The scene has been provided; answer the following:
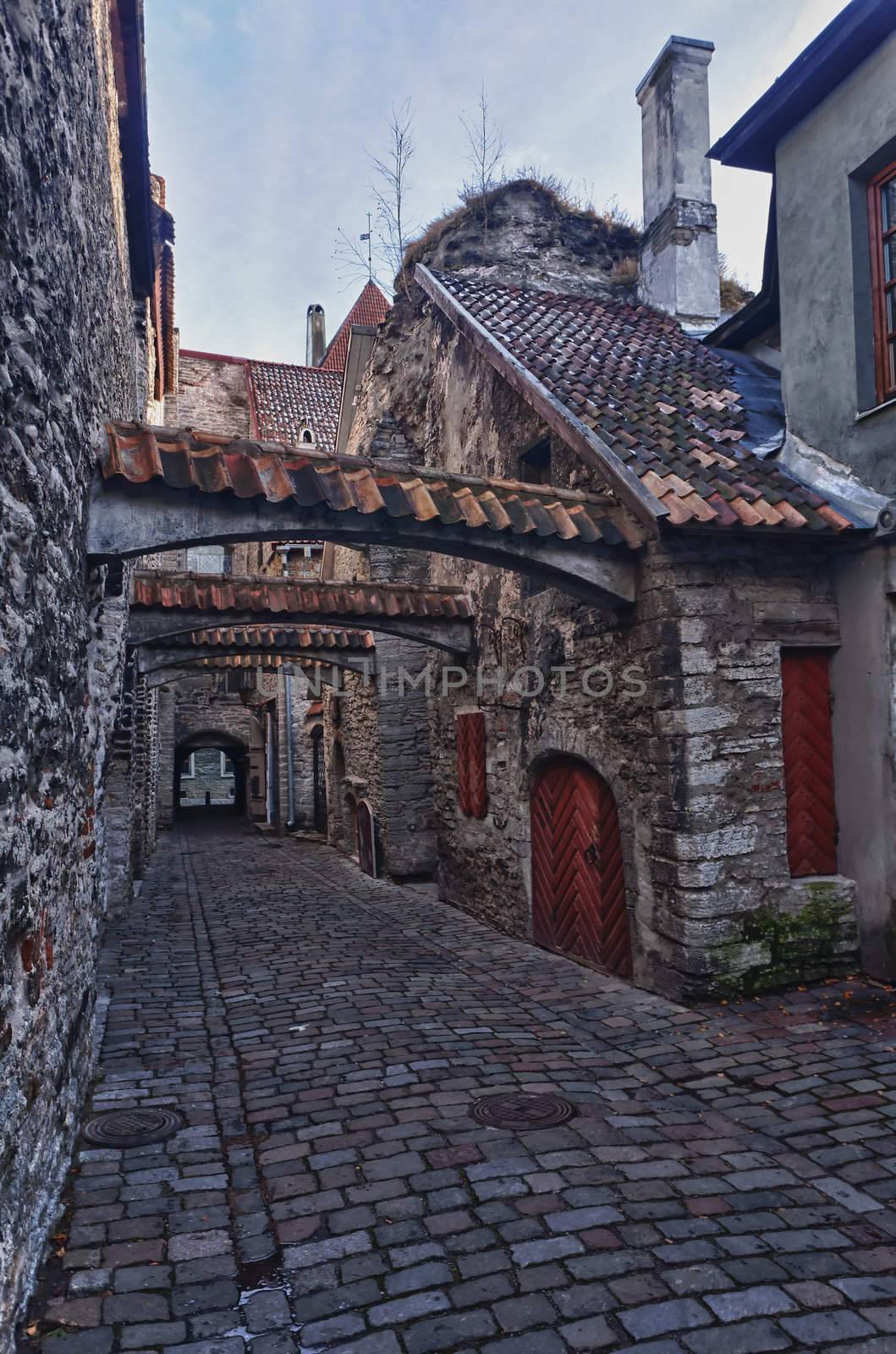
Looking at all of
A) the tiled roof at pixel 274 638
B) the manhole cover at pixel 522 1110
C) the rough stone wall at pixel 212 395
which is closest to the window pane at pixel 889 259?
the manhole cover at pixel 522 1110

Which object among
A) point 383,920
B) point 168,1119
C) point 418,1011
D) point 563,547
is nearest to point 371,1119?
point 168,1119

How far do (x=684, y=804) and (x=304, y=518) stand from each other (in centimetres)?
317

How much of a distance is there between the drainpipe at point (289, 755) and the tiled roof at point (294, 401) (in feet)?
22.7

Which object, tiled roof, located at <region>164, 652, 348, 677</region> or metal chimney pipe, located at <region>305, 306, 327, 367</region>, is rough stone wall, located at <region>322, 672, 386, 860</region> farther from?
metal chimney pipe, located at <region>305, 306, 327, 367</region>

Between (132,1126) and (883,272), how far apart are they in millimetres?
6966

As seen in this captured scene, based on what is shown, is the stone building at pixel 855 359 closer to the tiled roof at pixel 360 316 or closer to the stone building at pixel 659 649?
the stone building at pixel 659 649

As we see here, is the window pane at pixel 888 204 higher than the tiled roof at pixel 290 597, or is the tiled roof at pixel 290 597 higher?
the window pane at pixel 888 204

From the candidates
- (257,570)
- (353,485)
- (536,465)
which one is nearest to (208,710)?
(257,570)

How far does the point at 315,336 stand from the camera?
108 feet

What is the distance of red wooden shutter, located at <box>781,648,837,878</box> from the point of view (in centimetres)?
644

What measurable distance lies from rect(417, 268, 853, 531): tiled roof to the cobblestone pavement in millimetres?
3374

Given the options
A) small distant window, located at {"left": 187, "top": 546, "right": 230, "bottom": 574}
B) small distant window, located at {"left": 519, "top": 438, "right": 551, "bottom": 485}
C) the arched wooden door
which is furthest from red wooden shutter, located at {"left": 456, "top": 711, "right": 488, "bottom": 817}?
small distant window, located at {"left": 187, "top": 546, "right": 230, "bottom": 574}

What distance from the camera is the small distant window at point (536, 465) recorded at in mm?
8508

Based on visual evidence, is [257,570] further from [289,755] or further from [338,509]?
[338,509]
